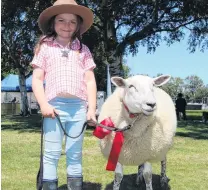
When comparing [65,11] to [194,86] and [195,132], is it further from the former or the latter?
[194,86]

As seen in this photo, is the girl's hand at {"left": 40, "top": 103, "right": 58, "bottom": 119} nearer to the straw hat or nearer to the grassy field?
the straw hat

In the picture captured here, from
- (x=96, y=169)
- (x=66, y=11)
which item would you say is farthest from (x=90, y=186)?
(x=66, y=11)

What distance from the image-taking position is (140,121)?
13.5 ft

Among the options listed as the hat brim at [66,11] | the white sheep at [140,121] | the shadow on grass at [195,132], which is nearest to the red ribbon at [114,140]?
the white sheep at [140,121]

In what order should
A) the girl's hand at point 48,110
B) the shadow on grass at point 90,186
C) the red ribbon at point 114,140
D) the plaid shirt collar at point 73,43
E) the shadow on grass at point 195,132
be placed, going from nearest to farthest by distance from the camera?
the girl's hand at point 48,110 < the plaid shirt collar at point 73,43 < the red ribbon at point 114,140 < the shadow on grass at point 90,186 < the shadow on grass at point 195,132

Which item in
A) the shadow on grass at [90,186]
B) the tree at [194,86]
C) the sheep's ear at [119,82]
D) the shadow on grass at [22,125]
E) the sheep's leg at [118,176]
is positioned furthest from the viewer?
the tree at [194,86]

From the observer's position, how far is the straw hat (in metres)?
3.71

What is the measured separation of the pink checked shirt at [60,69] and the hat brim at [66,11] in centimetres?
20

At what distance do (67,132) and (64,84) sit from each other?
1.44 feet

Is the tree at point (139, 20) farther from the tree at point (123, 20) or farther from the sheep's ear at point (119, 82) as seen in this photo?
the sheep's ear at point (119, 82)

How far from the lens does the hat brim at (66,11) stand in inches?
146

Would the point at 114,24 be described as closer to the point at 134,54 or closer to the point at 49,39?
the point at 134,54

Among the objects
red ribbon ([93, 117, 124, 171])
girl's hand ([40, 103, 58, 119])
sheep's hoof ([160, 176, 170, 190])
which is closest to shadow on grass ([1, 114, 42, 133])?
sheep's hoof ([160, 176, 170, 190])

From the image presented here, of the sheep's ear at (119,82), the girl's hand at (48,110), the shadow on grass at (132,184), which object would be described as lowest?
the shadow on grass at (132,184)
